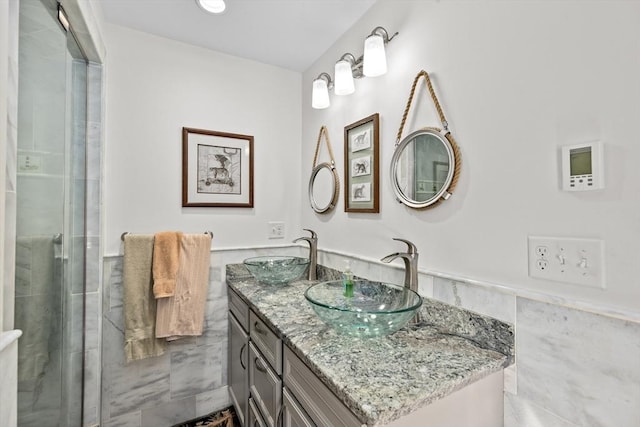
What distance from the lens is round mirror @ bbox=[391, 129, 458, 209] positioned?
3.65 feet

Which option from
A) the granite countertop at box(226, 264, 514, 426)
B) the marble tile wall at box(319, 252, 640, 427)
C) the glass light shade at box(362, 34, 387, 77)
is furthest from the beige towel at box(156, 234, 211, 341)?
the marble tile wall at box(319, 252, 640, 427)

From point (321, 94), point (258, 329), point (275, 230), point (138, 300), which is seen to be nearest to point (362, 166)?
point (321, 94)

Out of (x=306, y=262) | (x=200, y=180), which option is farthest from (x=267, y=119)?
(x=306, y=262)

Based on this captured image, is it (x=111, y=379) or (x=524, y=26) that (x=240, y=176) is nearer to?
(x=111, y=379)

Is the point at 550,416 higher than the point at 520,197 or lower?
lower

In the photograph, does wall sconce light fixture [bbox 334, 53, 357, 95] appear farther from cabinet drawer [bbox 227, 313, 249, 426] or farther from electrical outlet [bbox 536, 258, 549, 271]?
cabinet drawer [bbox 227, 313, 249, 426]

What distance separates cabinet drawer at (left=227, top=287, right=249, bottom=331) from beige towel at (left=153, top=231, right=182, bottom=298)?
35 cm

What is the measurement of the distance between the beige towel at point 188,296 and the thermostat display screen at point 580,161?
1731 millimetres

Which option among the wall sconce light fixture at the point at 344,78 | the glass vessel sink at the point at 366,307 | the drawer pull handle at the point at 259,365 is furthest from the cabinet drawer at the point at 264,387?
the wall sconce light fixture at the point at 344,78

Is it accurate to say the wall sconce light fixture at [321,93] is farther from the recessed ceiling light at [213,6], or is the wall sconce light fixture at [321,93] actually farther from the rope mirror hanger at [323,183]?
the recessed ceiling light at [213,6]

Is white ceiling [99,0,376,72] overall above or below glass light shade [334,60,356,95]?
above

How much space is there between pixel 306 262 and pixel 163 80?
56.1 inches

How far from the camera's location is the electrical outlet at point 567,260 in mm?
741

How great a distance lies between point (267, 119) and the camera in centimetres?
211
